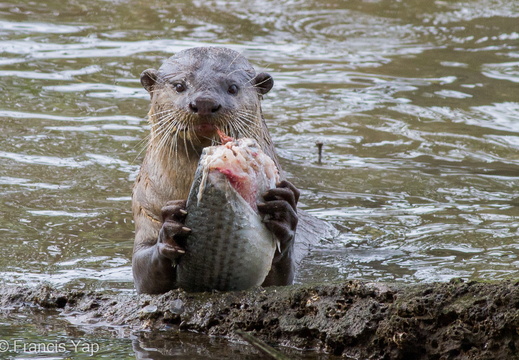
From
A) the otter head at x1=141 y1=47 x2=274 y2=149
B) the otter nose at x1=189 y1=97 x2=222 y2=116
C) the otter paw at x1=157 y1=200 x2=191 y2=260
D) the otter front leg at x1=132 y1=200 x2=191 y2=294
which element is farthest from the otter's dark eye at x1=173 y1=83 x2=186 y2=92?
the otter paw at x1=157 y1=200 x2=191 y2=260

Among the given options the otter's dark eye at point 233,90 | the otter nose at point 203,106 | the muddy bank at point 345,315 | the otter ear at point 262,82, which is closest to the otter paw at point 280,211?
the muddy bank at point 345,315

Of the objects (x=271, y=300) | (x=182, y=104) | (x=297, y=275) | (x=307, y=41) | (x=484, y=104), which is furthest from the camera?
(x=307, y=41)

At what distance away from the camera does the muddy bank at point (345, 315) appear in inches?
119

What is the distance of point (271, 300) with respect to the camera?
3531 mm

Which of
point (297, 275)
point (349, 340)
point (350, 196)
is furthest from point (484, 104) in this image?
point (349, 340)

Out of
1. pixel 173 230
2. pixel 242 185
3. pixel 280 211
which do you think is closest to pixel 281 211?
pixel 280 211

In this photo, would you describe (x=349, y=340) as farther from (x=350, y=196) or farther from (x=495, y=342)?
(x=350, y=196)

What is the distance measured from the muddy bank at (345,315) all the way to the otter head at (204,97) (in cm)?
72

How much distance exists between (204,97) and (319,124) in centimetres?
405

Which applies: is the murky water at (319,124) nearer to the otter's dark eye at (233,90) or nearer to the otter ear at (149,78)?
the otter ear at (149,78)

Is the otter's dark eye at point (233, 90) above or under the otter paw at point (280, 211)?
above

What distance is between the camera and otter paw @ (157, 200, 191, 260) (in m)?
3.60

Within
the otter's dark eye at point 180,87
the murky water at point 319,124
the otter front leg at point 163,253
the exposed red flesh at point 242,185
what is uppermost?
the otter's dark eye at point 180,87

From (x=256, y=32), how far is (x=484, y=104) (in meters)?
3.01
